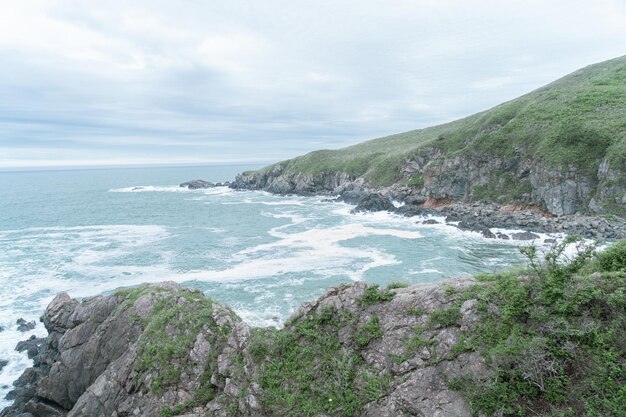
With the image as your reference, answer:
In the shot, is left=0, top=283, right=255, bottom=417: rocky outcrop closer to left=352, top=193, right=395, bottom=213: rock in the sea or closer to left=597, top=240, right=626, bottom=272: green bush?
left=597, top=240, right=626, bottom=272: green bush

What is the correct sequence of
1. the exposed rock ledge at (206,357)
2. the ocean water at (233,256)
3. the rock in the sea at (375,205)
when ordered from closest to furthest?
the exposed rock ledge at (206,357) < the ocean water at (233,256) < the rock in the sea at (375,205)

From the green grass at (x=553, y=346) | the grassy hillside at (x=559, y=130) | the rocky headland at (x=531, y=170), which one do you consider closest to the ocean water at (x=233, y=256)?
the rocky headland at (x=531, y=170)

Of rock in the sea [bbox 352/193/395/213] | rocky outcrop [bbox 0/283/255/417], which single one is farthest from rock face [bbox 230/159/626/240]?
rocky outcrop [bbox 0/283/255/417]

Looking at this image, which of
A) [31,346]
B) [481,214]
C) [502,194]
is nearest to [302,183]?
[502,194]

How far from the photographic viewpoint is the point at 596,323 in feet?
26.8

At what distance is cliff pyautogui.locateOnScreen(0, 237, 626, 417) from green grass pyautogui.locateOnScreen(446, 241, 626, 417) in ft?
0.09

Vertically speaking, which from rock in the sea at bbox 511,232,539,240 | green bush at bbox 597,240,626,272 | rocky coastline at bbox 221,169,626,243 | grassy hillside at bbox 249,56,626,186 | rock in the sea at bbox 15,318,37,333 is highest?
grassy hillside at bbox 249,56,626,186

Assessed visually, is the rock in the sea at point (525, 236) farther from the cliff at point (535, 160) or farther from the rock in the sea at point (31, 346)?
the rock in the sea at point (31, 346)

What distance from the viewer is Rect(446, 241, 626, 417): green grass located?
7512 mm

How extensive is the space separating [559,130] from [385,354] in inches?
2321

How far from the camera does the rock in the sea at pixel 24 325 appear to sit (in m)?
24.7

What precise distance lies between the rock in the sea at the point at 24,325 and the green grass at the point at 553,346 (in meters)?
29.1

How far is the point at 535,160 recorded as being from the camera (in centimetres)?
5391

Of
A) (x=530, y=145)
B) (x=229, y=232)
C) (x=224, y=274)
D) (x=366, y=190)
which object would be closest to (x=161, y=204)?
(x=229, y=232)
